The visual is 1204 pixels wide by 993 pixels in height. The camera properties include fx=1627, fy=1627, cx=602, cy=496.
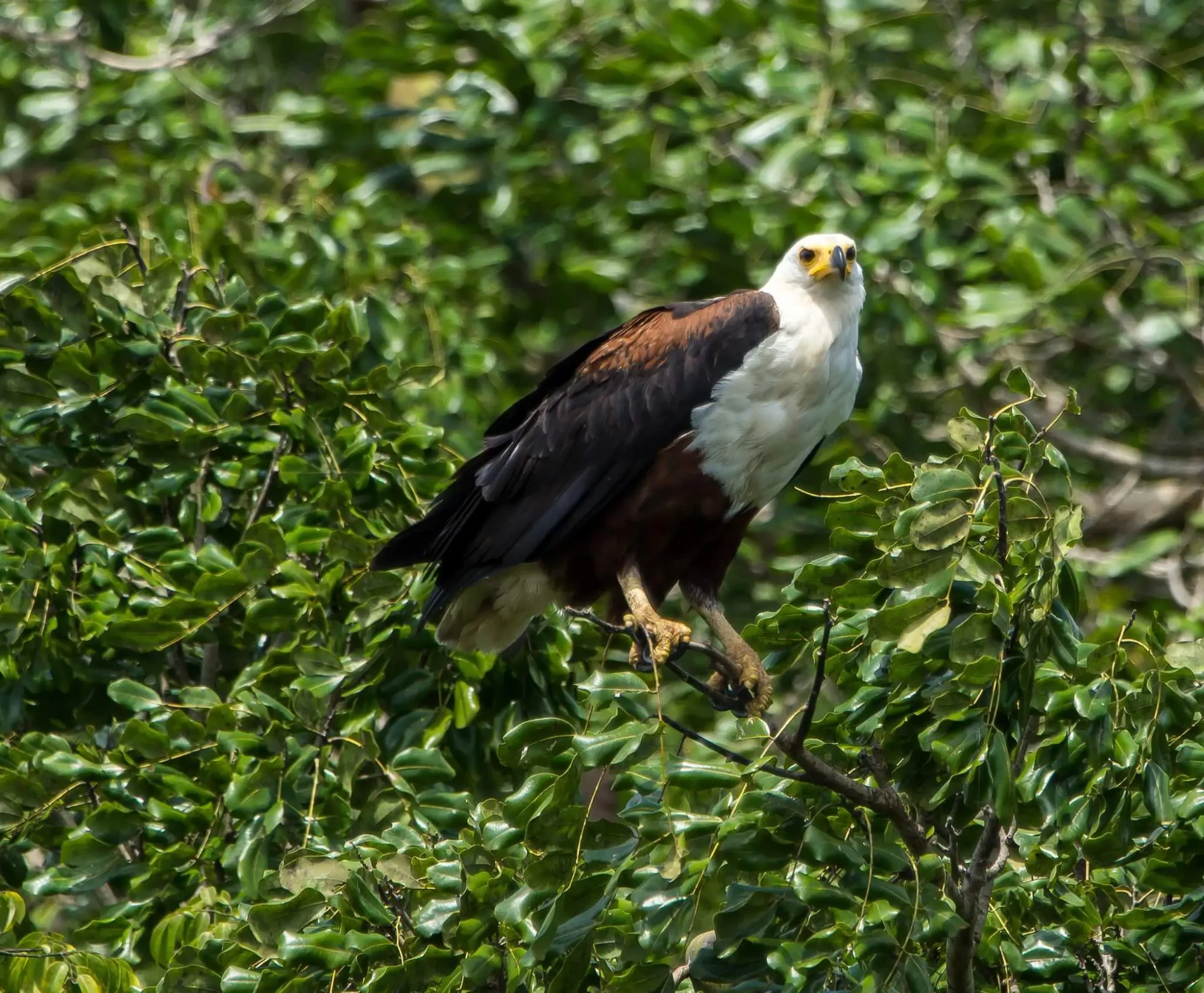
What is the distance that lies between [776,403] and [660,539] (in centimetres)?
46

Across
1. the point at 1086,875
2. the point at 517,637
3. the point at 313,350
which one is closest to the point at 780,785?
the point at 1086,875

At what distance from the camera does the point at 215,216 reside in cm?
501

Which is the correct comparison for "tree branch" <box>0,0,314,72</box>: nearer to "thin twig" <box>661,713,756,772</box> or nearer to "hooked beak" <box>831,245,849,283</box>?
"hooked beak" <box>831,245,849,283</box>

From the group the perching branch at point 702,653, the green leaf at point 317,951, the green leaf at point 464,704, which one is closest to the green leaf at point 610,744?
the perching branch at point 702,653

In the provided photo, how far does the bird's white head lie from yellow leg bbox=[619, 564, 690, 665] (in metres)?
0.84

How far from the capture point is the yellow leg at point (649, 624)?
12.7ft

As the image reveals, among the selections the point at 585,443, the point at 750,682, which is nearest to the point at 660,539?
the point at 585,443

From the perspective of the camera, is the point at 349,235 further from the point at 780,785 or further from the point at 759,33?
the point at 780,785

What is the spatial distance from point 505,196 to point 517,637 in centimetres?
250

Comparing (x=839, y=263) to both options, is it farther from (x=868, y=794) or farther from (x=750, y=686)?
(x=868, y=794)

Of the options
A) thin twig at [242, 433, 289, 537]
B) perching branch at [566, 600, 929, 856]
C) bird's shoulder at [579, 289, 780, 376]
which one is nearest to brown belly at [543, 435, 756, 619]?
bird's shoulder at [579, 289, 780, 376]

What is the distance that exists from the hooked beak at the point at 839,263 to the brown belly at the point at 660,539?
0.57m

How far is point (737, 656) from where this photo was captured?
4172 mm

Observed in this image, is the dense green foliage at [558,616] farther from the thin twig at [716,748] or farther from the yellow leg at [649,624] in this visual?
the yellow leg at [649,624]
